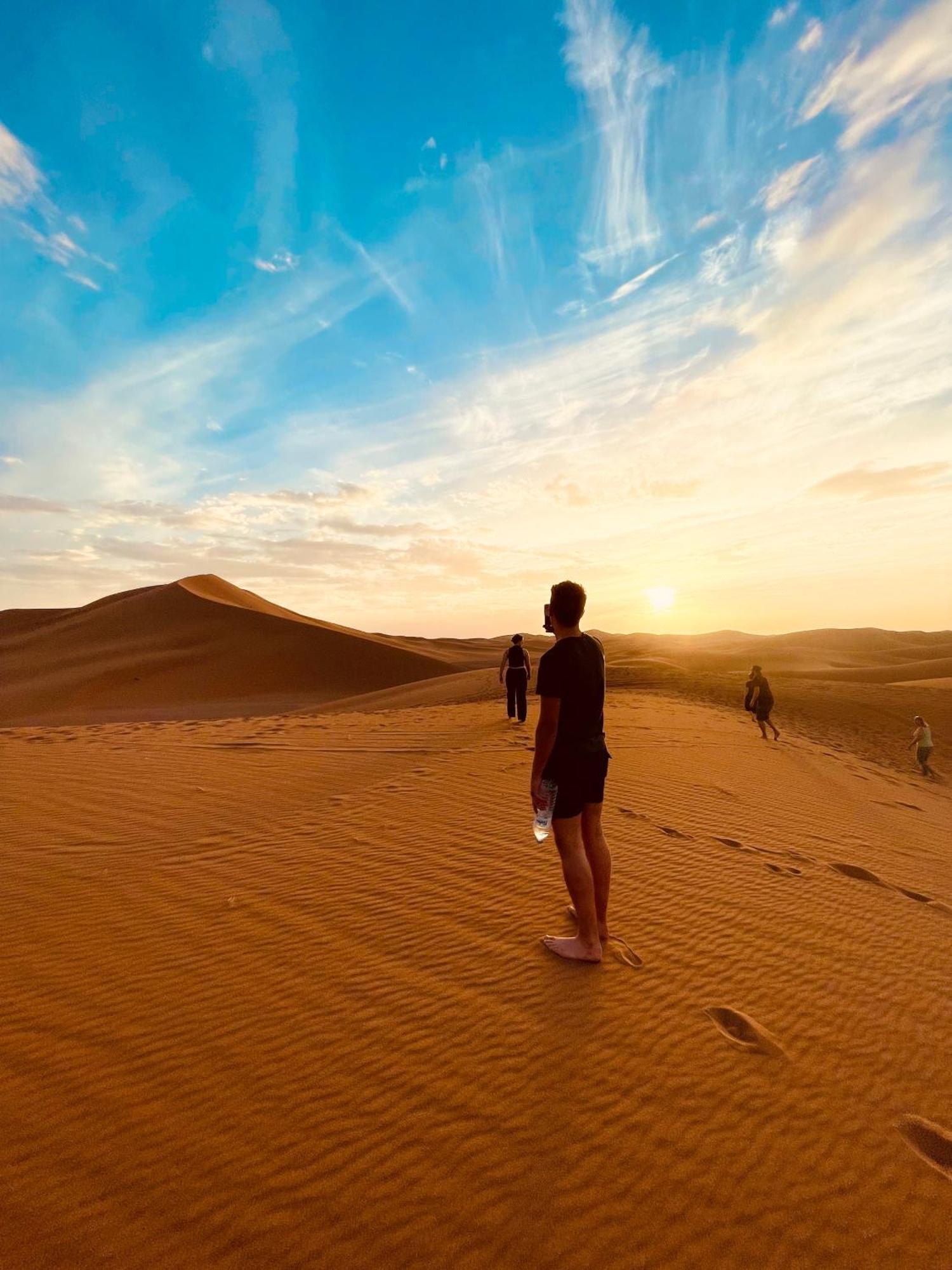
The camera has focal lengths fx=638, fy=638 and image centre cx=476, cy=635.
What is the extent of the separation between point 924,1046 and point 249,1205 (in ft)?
10.2

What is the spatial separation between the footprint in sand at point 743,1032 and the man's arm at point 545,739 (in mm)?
1356

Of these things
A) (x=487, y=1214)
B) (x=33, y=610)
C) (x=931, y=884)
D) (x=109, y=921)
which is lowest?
(x=931, y=884)

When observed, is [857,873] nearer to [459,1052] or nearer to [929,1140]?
[929,1140]

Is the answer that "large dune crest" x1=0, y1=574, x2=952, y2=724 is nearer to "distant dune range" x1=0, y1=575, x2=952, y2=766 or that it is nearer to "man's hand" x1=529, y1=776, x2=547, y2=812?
"distant dune range" x1=0, y1=575, x2=952, y2=766

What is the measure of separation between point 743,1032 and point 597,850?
1069 mm

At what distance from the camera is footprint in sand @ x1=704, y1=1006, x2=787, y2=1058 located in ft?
9.74

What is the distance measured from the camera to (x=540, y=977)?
11.6ft

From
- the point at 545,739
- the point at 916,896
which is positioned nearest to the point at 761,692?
the point at 916,896

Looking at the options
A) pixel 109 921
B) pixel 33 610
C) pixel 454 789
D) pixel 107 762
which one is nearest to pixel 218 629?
pixel 33 610

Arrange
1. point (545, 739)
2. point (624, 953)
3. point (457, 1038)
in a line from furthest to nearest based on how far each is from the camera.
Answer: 1. point (624, 953)
2. point (545, 739)
3. point (457, 1038)

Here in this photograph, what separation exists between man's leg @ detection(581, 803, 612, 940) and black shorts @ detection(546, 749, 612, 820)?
10cm

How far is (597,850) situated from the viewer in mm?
3592

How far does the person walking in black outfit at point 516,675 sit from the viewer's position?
12.0 m

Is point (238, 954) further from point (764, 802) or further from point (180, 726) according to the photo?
point (180, 726)
